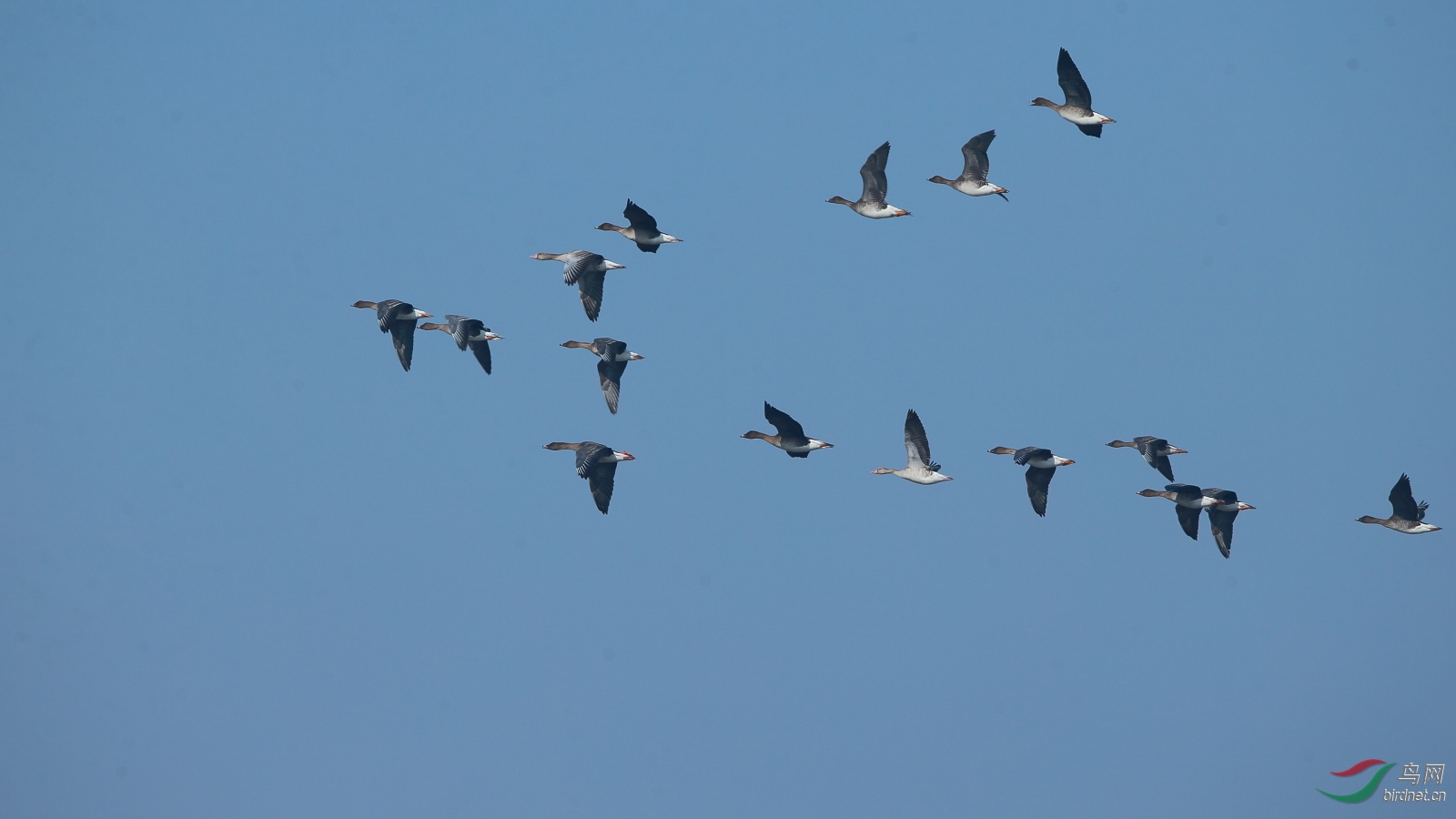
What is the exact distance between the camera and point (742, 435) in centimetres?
4822

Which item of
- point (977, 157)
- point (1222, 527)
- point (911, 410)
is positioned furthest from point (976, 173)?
point (1222, 527)

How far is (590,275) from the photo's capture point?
150 feet

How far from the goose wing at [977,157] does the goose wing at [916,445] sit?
610cm

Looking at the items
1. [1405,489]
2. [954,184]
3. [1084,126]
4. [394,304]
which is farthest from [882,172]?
[1405,489]

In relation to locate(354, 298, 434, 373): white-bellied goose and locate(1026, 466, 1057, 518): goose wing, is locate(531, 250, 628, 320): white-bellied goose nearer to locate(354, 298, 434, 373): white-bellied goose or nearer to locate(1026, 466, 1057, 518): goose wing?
locate(354, 298, 434, 373): white-bellied goose

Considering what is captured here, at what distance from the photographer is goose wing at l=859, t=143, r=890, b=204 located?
1868 inches

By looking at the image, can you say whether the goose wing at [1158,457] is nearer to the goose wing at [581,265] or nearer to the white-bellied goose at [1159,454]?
the white-bellied goose at [1159,454]

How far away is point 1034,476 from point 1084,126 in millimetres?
8748

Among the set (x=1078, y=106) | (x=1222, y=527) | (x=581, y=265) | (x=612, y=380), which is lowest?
(x=1222, y=527)

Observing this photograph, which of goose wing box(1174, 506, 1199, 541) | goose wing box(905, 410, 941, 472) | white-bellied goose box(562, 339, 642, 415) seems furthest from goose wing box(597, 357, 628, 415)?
goose wing box(1174, 506, 1199, 541)

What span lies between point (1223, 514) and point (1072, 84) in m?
12.3

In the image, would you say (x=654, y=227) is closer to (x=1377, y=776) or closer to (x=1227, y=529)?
(x=1227, y=529)

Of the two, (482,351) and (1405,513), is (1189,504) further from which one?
(482,351)

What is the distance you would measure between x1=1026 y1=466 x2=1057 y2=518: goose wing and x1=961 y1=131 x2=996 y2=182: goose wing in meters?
7.40
